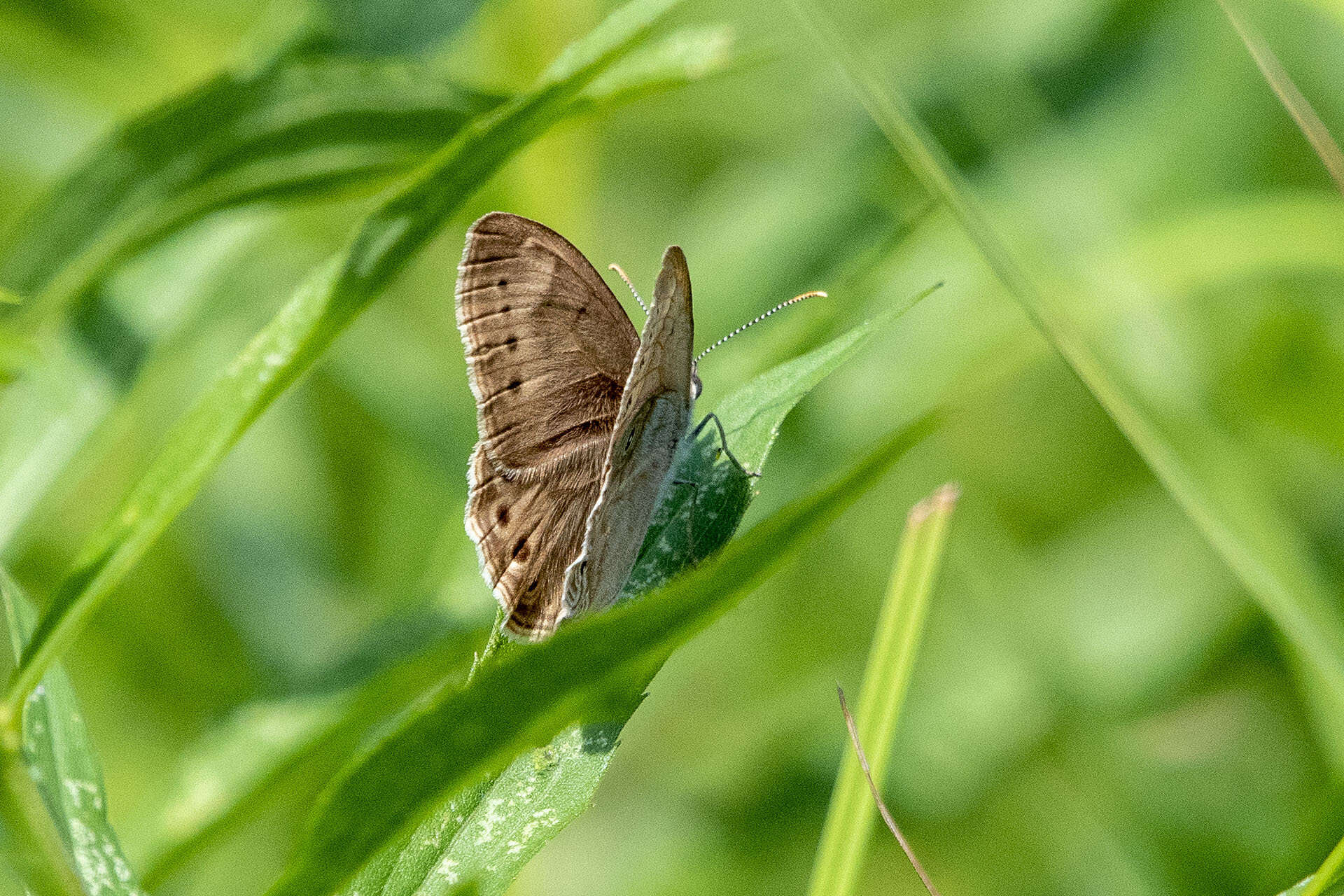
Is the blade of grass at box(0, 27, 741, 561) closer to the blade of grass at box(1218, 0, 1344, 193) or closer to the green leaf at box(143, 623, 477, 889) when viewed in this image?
the green leaf at box(143, 623, 477, 889)

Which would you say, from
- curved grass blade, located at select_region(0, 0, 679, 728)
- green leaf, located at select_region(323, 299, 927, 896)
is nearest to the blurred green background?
curved grass blade, located at select_region(0, 0, 679, 728)

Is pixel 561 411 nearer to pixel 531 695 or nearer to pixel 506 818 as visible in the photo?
pixel 506 818

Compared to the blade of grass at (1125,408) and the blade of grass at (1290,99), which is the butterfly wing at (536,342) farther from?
the blade of grass at (1290,99)

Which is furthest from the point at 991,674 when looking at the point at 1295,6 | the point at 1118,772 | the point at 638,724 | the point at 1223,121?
the point at 1295,6

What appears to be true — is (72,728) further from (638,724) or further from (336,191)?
(638,724)

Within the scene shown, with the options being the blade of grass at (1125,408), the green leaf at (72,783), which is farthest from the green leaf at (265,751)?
the blade of grass at (1125,408)

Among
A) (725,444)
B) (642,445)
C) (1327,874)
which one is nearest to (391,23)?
(642,445)
